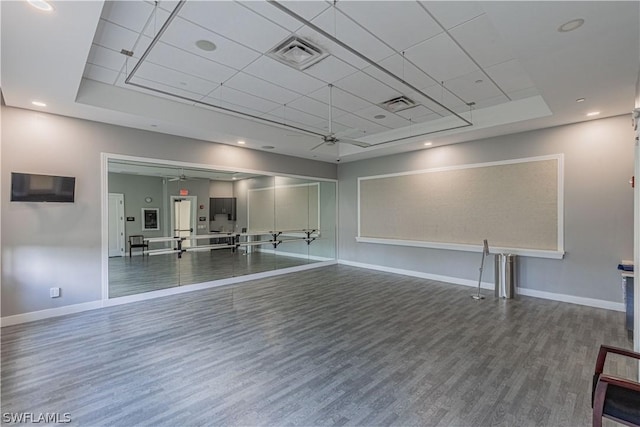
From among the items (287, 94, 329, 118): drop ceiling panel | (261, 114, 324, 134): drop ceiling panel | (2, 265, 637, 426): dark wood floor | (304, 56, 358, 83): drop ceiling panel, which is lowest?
(2, 265, 637, 426): dark wood floor

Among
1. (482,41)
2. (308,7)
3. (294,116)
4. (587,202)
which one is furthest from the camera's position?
(294,116)

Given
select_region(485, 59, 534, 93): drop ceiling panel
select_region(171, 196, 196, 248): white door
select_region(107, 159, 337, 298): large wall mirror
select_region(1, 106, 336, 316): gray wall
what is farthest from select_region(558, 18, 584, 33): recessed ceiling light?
select_region(171, 196, 196, 248): white door

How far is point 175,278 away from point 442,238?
6.10 meters

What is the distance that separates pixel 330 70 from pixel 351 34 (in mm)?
834

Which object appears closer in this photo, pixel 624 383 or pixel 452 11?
pixel 624 383

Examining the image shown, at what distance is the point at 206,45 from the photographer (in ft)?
11.9

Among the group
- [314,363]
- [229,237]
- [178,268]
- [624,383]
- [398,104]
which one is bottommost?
[314,363]

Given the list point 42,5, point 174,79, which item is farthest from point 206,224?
point 42,5

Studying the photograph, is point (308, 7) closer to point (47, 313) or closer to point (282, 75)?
point (282, 75)

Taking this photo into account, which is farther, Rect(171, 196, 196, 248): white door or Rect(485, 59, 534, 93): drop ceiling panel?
Rect(171, 196, 196, 248): white door

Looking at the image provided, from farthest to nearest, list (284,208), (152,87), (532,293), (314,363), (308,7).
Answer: (284,208), (532,293), (152,87), (314,363), (308,7)

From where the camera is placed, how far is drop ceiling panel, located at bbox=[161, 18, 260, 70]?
10.8 ft

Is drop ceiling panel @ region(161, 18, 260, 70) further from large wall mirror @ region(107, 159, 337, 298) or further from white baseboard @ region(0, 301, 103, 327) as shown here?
white baseboard @ region(0, 301, 103, 327)

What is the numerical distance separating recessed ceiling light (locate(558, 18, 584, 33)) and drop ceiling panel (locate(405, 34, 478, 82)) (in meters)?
1.10
